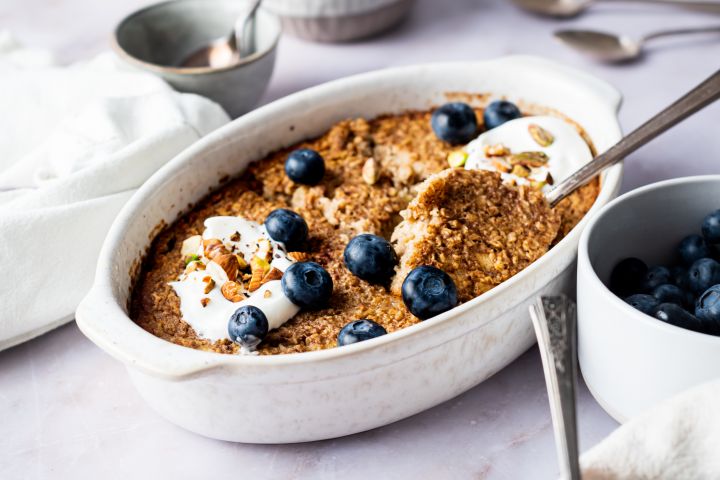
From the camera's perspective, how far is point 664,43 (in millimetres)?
2676

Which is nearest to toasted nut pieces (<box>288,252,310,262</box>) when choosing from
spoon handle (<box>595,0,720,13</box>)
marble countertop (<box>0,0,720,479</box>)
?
marble countertop (<box>0,0,720,479</box>)

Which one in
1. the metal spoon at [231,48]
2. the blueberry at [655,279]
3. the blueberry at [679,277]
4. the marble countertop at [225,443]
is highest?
the blueberry at [655,279]

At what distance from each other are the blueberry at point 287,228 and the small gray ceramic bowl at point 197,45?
0.68 metres

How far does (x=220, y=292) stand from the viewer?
5.20 ft

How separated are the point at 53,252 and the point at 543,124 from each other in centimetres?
115

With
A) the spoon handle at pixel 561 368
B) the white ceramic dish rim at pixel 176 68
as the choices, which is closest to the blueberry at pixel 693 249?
the spoon handle at pixel 561 368

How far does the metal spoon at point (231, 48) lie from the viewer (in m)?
2.43

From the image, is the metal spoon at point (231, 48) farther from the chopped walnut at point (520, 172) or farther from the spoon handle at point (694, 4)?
the spoon handle at point (694, 4)

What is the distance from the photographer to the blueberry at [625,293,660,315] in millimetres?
1372

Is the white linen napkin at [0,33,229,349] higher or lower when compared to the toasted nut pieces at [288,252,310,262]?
lower

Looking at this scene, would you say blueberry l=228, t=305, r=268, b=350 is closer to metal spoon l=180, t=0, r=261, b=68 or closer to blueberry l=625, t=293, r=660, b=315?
blueberry l=625, t=293, r=660, b=315

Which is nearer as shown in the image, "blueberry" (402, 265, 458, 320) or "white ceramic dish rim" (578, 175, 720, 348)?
"white ceramic dish rim" (578, 175, 720, 348)

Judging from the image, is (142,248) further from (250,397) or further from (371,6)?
(371,6)

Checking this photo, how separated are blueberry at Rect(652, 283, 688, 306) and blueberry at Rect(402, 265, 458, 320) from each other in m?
0.36
